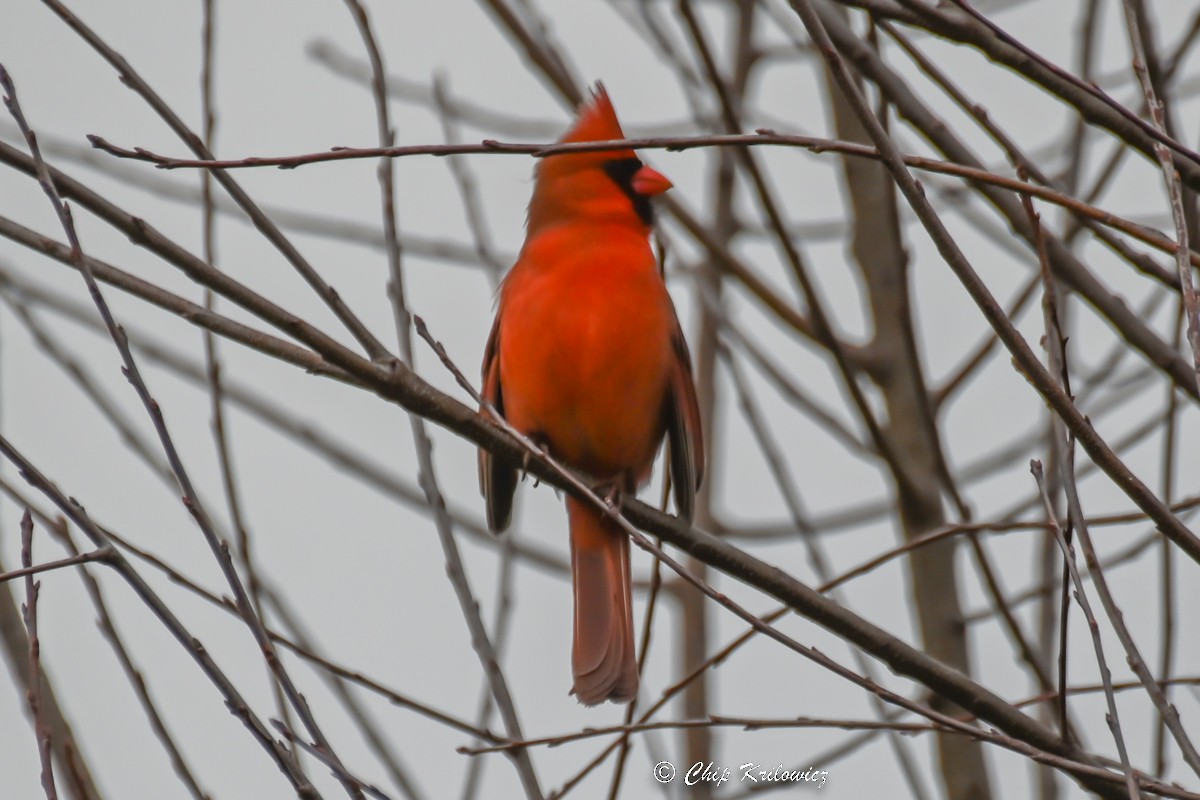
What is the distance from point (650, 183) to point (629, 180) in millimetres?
121

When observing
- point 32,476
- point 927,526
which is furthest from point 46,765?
point 927,526

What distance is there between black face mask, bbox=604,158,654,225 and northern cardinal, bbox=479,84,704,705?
121 mm

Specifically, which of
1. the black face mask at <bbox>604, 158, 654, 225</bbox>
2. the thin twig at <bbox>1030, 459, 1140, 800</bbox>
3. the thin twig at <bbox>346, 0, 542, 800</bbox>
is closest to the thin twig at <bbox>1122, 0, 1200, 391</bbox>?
the thin twig at <bbox>1030, 459, 1140, 800</bbox>

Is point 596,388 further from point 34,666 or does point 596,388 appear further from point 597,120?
point 34,666

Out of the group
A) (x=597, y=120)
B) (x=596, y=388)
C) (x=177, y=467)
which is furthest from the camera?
(x=597, y=120)

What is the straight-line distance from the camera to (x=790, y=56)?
190 inches

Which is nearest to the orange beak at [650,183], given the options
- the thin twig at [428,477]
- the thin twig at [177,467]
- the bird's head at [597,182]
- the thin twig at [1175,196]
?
the bird's head at [597,182]

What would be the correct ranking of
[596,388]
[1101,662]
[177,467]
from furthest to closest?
[596,388], [177,467], [1101,662]

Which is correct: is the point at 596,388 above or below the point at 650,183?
below

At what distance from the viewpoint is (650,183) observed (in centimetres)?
395

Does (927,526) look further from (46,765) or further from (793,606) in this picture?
(46,765)

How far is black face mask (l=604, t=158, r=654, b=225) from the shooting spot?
402 cm

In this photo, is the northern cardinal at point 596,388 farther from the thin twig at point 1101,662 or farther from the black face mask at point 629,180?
the thin twig at point 1101,662

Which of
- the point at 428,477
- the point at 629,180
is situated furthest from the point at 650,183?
the point at 428,477
